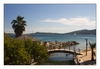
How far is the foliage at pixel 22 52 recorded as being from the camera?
571 centimetres

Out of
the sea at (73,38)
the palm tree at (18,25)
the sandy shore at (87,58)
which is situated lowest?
the sandy shore at (87,58)

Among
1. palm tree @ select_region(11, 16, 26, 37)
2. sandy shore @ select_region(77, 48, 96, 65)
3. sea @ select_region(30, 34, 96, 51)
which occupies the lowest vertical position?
sandy shore @ select_region(77, 48, 96, 65)

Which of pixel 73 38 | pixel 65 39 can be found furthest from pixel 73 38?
pixel 65 39

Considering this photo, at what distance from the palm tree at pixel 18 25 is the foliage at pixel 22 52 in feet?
0.65

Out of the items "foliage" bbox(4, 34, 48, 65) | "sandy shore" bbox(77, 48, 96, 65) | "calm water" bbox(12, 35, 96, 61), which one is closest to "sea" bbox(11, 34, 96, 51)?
"calm water" bbox(12, 35, 96, 61)

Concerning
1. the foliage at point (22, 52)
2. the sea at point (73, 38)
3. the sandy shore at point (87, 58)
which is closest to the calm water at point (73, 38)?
the sea at point (73, 38)

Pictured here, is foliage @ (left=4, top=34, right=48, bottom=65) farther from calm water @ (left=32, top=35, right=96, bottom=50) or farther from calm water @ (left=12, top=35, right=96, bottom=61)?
calm water @ (left=32, top=35, right=96, bottom=50)

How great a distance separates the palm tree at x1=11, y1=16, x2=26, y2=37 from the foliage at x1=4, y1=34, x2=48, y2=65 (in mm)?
199

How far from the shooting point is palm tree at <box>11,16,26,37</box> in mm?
5707

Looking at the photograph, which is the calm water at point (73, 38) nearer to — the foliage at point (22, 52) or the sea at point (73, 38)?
the sea at point (73, 38)

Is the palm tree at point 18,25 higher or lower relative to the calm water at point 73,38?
higher

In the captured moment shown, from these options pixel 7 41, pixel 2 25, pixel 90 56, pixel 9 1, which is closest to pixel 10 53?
pixel 7 41

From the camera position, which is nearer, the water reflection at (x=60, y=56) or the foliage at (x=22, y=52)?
the foliage at (x=22, y=52)

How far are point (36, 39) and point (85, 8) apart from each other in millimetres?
1425
